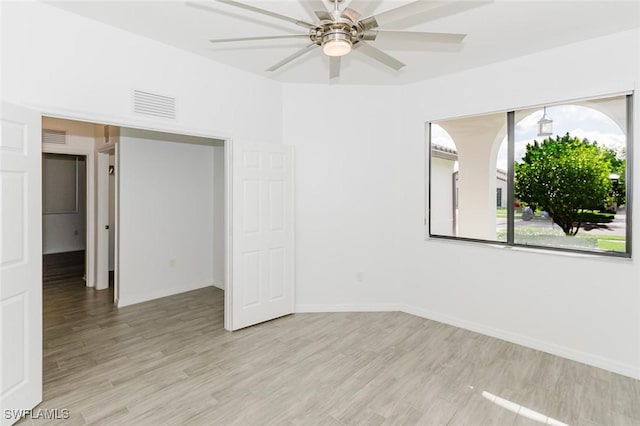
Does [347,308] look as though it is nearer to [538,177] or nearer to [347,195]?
[347,195]

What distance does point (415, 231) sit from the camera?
14.1 feet

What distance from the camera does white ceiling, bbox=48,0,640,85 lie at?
100 inches

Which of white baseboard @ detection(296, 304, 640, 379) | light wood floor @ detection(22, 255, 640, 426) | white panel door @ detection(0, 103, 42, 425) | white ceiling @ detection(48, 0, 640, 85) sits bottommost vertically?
light wood floor @ detection(22, 255, 640, 426)

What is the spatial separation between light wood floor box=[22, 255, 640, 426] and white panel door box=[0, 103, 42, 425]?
283 mm

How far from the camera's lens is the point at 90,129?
5309mm

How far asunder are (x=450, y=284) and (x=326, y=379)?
6.50 feet

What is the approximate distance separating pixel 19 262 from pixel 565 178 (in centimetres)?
456

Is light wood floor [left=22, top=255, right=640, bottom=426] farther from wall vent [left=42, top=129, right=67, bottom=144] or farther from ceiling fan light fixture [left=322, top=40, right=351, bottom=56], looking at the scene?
wall vent [left=42, top=129, right=67, bottom=144]

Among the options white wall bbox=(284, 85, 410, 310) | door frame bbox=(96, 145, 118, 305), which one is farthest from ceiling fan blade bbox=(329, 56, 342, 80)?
door frame bbox=(96, 145, 118, 305)

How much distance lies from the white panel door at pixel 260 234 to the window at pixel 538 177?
182 cm

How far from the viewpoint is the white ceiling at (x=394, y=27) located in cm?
255

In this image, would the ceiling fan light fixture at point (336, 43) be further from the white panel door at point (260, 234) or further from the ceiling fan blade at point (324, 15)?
the white panel door at point (260, 234)

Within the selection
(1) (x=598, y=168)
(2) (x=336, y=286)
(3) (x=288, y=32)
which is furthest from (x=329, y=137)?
(1) (x=598, y=168)

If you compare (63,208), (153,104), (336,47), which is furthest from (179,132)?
(63,208)
